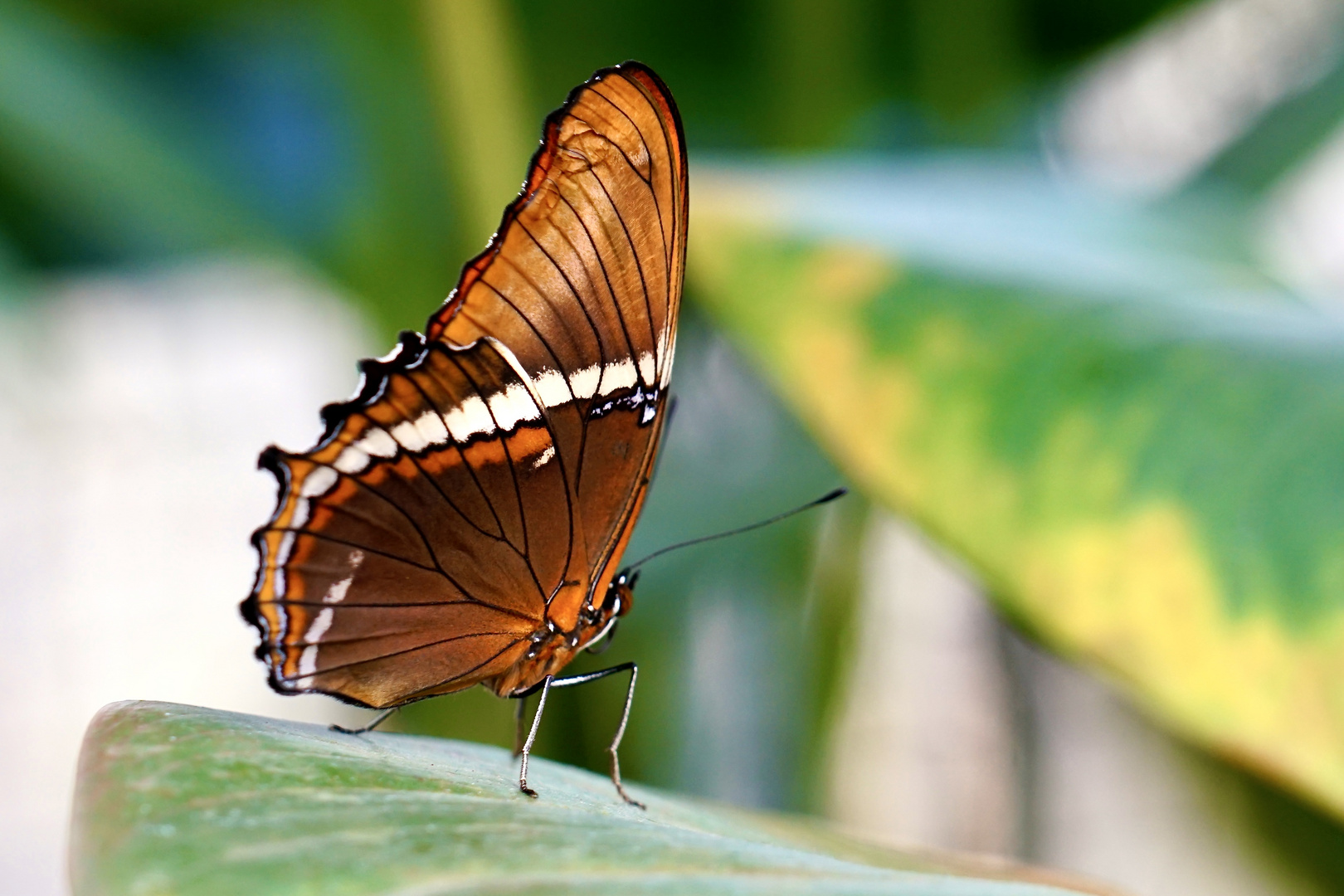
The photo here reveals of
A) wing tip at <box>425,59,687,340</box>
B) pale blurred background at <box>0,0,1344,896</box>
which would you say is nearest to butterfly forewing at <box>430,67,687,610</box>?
wing tip at <box>425,59,687,340</box>

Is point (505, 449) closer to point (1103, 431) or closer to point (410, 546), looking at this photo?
point (410, 546)

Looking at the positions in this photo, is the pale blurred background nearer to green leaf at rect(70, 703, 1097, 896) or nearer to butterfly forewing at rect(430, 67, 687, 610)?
butterfly forewing at rect(430, 67, 687, 610)

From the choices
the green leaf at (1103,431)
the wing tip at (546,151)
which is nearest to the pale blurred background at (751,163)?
the green leaf at (1103,431)

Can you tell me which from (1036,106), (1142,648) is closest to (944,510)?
(1142,648)

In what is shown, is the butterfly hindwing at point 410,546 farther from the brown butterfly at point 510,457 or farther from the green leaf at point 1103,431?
the green leaf at point 1103,431

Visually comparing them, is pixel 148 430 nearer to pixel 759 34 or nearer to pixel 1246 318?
pixel 759 34

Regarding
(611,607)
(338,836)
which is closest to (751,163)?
(611,607)
